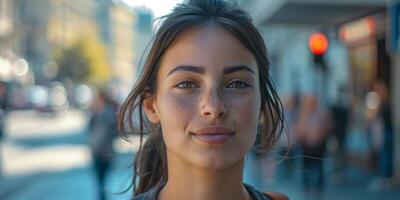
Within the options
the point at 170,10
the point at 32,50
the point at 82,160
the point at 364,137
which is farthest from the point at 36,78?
the point at 170,10

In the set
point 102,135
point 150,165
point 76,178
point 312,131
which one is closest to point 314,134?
point 312,131

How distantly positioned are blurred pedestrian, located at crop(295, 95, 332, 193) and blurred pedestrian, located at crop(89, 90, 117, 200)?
255cm

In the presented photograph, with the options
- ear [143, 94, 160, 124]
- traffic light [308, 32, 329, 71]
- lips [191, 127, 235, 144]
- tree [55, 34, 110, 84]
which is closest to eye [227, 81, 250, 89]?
lips [191, 127, 235, 144]

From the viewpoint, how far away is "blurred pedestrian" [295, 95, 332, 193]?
9.33m

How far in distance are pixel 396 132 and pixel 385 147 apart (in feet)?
2.07

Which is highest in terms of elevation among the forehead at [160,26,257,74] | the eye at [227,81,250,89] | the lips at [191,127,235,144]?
the forehead at [160,26,257,74]

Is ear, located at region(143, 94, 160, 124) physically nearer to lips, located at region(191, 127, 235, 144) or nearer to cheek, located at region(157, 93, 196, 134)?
cheek, located at region(157, 93, 196, 134)

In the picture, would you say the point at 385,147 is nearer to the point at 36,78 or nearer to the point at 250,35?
the point at 250,35

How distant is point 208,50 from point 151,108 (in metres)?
0.28

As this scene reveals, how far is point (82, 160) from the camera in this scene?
57.6 feet

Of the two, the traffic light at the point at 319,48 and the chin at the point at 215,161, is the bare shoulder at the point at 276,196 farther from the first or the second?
the traffic light at the point at 319,48

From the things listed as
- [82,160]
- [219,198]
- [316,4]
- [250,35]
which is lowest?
[82,160]

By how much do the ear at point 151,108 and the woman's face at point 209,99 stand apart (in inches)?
3.5

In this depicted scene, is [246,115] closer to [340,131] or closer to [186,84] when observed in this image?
[186,84]
